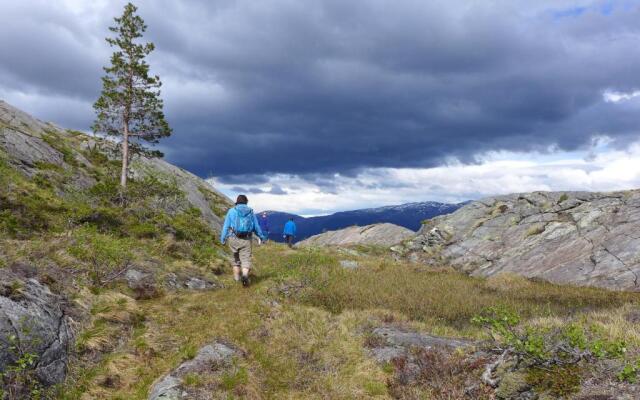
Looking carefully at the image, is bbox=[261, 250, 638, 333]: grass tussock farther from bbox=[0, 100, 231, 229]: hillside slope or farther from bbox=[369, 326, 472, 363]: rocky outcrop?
bbox=[0, 100, 231, 229]: hillside slope

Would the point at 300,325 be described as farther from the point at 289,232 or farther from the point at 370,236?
the point at 370,236

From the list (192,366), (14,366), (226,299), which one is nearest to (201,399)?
(192,366)

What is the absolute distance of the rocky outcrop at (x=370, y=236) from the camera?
5487 cm

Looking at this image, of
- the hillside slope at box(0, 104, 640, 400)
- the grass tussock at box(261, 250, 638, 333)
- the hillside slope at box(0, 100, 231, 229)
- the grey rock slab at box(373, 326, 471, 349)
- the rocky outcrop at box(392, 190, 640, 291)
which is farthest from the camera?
the hillside slope at box(0, 100, 231, 229)

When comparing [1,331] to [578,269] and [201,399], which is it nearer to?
[201,399]

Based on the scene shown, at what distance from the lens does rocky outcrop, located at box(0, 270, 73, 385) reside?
5.96m

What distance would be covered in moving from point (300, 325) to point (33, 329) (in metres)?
5.84

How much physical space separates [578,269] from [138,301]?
22.0 m

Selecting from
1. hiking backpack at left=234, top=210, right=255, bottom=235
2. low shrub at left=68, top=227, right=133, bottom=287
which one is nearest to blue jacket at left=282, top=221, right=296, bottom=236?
hiking backpack at left=234, top=210, right=255, bottom=235

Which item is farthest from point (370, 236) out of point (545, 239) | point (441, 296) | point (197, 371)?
point (197, 371)

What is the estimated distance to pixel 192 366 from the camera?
7.29 metres

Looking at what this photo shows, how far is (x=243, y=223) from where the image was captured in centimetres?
1462

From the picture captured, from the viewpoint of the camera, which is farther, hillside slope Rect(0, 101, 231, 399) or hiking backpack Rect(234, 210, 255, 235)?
hiking backpack Rect(234, 210, 255, 235)

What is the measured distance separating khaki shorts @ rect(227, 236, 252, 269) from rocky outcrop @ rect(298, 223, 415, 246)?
37.3 metres
